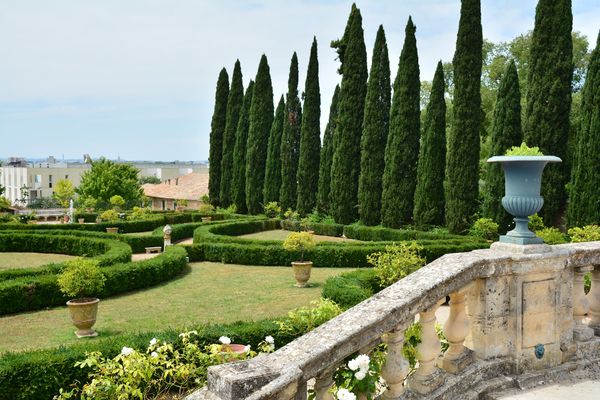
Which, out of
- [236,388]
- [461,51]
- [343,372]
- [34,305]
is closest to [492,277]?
[343,372]

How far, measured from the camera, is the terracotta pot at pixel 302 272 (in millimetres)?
15406

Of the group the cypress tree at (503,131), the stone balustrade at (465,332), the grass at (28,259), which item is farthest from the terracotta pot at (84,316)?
the cypress tree at (503,131)

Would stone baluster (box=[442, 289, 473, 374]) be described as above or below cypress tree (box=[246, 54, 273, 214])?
below

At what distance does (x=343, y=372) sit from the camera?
3.56 m

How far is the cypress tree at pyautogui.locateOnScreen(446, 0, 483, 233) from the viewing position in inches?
1055

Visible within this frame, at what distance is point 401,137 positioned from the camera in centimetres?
3062

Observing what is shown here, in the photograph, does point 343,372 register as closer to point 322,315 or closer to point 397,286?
point 397,286

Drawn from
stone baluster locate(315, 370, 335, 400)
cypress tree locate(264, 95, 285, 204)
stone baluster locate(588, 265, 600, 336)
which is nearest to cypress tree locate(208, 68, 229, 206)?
cypress tree locate(264, 95, 285, 204)

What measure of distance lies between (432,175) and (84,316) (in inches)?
875

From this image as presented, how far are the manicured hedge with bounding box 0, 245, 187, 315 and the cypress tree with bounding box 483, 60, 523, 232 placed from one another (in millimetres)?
15474

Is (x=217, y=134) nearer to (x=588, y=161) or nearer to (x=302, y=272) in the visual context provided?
(x=588, y=161)

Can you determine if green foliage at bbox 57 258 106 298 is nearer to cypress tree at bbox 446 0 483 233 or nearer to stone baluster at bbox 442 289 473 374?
stone baluster at bbox 442 289 473 374

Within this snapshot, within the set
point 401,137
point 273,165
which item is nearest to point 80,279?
point 401,137

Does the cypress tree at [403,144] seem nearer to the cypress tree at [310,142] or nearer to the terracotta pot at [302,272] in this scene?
the cypress tree at [310,142]
